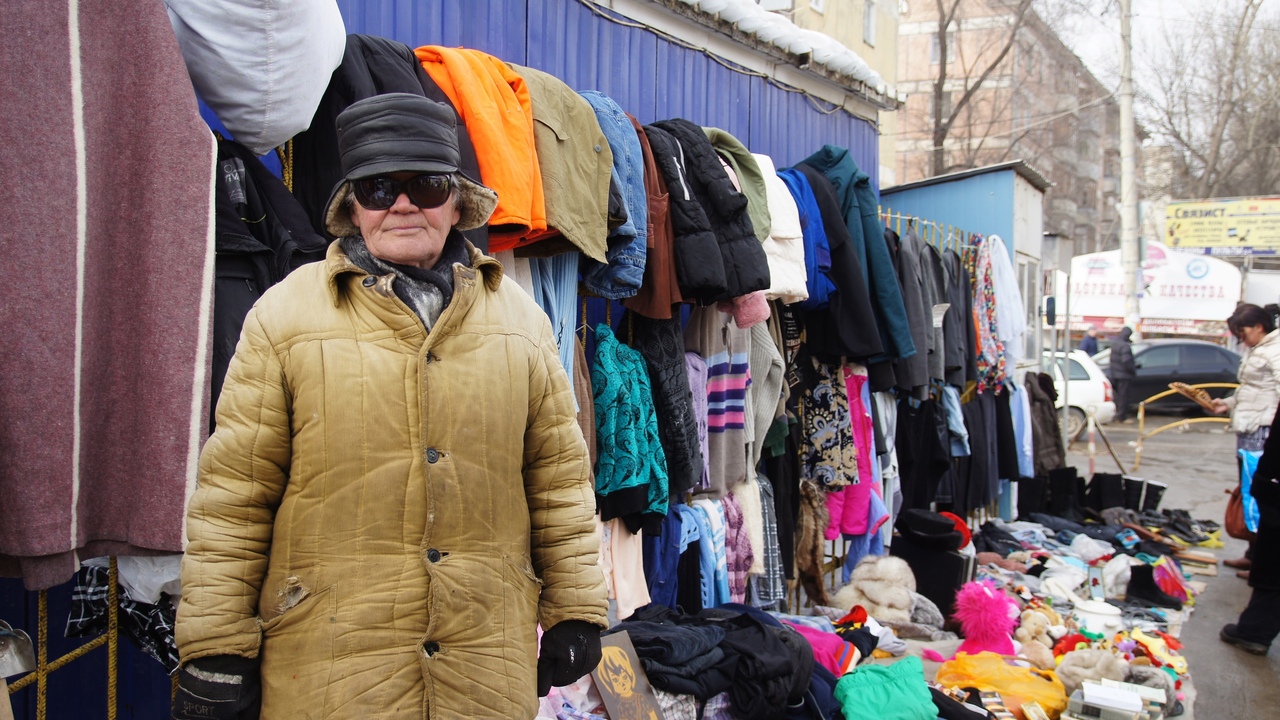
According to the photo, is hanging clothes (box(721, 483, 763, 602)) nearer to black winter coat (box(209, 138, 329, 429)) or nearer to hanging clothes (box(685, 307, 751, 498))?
hanging clothes (box(685, 307, 751, 498))

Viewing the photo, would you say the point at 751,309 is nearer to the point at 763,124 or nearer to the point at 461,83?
the point at 461,83

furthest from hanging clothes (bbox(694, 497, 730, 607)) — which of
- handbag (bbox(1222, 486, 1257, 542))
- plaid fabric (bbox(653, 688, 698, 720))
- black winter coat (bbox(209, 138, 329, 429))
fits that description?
handbag (bbox(1222, 486, 1257, 542))

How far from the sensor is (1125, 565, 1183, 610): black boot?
7.12 m

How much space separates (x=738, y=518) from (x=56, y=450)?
11.5 ft

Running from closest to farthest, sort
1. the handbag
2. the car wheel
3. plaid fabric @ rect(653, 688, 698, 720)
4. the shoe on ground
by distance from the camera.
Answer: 1. plaid fabric @ rect(653, 688, 698, 720)
2. the shoe on ground
3. the handbag
4. the car wheel

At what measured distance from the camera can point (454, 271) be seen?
208cm

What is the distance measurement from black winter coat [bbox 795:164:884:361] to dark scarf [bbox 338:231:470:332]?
3.71 meters

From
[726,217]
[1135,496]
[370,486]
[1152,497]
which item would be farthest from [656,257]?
[1152,497]

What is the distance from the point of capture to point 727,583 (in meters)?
4.97

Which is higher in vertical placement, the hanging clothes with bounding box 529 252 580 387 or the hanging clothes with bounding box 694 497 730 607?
the hanging clothes with bounding box 529 252 580 387

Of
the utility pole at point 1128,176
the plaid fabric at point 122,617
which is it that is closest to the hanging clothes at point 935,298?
the plaid fabric at point 122,617

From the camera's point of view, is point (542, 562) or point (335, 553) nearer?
point (335, 553)

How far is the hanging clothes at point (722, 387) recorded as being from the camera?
4.86 metres

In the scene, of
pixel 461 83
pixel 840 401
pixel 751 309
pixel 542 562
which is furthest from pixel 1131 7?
pixel 542 562
